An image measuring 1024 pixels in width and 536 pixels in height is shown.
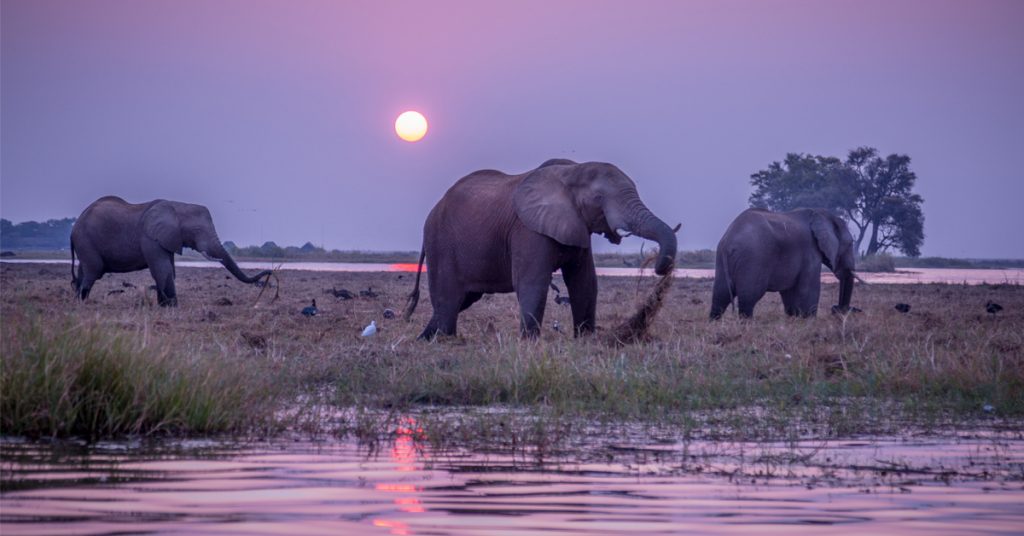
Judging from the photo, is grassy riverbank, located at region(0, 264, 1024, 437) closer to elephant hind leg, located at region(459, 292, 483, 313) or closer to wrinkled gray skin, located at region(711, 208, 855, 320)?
elephant hind leg, located at region(459, 292, 483, 313)

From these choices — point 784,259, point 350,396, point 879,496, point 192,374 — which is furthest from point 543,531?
point 784,259

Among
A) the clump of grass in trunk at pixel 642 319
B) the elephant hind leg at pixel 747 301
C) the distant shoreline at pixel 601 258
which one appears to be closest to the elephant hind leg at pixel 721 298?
the elephant hind leg at pixel 747 301

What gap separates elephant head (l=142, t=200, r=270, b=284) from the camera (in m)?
19.9

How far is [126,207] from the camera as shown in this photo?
20906mm

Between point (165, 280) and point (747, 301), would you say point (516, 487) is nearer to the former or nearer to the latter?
point (747, 301)

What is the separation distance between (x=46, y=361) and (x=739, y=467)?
3655mm

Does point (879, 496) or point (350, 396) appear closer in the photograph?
point (879, 496)

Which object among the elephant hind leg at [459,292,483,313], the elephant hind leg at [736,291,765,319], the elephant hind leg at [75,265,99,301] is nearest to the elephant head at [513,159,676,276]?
the elephant hind leg at [459,292,483,313]

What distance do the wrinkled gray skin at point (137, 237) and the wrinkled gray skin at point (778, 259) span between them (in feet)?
25.7

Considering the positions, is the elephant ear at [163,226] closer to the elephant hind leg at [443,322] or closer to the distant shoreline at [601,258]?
the elephant hind leg at [443,322]

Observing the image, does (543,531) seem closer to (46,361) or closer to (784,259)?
(46,361)

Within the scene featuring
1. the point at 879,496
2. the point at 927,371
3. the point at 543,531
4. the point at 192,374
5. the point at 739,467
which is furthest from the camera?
the point at 927,371

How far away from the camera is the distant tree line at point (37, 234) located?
132125mm

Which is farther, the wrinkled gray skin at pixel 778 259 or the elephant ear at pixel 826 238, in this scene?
the elephant ear at pixel 826 238
